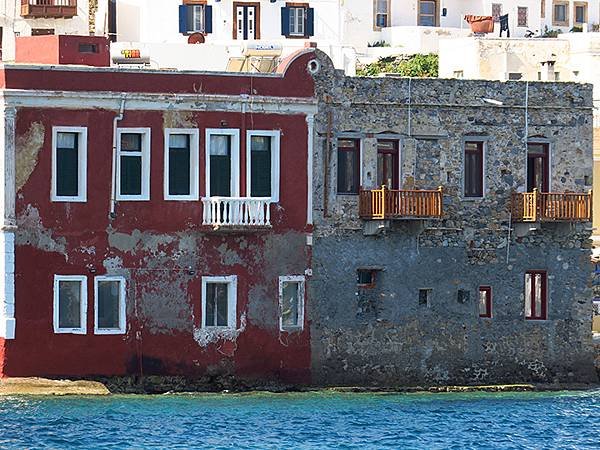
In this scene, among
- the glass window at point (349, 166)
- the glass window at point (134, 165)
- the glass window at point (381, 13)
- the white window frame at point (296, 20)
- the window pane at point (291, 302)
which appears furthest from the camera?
the glass window at point (381, 13)

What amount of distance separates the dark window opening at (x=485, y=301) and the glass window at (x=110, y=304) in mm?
9091

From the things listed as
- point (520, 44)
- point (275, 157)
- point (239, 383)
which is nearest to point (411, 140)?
point (275, 157)

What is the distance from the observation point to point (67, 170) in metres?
57.5

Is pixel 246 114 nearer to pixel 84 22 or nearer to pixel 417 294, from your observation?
pixel 417 294

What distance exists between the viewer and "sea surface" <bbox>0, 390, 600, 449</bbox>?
171 feet

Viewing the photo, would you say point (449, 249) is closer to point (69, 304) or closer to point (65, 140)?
point (69, 304)

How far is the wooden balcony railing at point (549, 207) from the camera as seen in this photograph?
61.2 metres

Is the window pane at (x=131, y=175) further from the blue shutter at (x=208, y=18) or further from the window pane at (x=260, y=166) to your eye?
the blue shutter at (x=208, y=18)

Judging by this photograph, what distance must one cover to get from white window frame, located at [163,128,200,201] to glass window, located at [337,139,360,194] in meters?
3.72

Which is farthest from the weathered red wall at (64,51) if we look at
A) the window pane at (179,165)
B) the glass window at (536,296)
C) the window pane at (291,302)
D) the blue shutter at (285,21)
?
the blue shutter at (285,21)

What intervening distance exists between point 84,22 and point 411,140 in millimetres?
28860

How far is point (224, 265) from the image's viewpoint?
2318 inches

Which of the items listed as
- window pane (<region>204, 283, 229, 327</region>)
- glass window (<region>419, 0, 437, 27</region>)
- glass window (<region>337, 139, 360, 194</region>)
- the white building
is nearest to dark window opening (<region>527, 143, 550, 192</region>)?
glass window (<region>337, 139, 360, 194</region>)

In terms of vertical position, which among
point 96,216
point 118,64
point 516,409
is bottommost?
point 516,409
